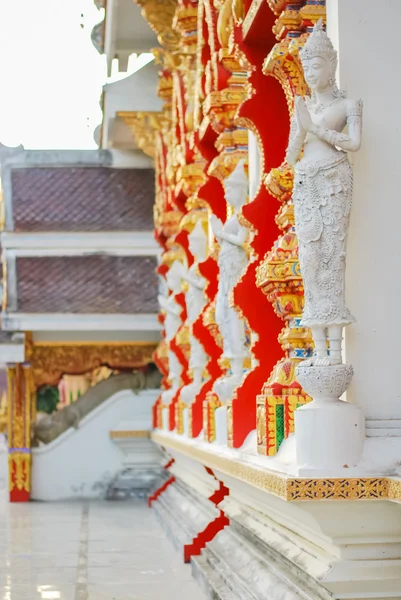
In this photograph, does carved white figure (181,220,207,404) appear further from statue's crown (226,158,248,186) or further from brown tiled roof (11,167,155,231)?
brown tiled roof (11,167,155,231)

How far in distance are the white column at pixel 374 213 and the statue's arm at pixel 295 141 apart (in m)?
0.28

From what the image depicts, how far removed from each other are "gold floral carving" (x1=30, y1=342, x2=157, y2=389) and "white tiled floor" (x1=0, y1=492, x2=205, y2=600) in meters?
2.52

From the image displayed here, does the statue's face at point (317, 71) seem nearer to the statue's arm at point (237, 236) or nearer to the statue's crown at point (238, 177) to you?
the statue's arm at point (237, 236)

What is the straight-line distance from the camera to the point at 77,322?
Result: 1388cm

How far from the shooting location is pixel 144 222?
46.0 ft

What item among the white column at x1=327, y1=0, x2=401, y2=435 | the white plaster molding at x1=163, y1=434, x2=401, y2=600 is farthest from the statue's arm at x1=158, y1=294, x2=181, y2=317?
the white column at x1=327, y1=0, x2=401, y2=435

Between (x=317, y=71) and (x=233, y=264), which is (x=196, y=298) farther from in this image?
(x=317, y=71)

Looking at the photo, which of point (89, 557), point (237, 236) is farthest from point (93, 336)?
point (237, 236)

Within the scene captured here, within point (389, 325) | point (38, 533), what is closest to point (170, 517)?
point (38, 533)

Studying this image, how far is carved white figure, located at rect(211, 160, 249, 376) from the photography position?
7270 mm

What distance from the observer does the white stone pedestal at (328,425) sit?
4.44m

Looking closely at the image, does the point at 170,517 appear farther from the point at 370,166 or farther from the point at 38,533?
the point at 370,166

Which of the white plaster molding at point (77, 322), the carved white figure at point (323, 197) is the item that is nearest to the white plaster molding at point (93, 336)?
the white plaster molding at point (77, 322)

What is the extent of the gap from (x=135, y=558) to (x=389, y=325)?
4481mm
